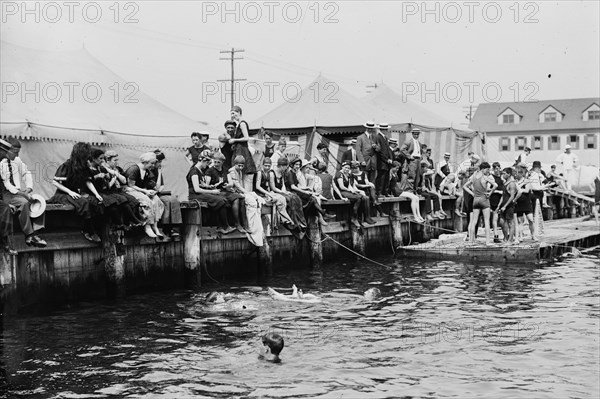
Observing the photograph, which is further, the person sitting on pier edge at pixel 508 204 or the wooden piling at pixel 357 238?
the wooden piling at pixel 357 238

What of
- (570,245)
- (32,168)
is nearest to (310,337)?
(32,168)

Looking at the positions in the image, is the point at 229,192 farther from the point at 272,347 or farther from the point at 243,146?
the point at 272,347

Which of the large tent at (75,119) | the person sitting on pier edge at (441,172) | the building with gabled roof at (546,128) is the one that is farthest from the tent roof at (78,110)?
the building with gabled roof at (546,128)

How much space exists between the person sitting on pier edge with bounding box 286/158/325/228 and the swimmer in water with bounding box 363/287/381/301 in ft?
13.4

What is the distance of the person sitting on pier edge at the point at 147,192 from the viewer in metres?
15.6

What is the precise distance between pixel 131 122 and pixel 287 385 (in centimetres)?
1501

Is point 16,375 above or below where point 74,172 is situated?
below

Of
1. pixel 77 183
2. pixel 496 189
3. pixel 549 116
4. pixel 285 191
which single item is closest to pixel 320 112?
pixel 496 189

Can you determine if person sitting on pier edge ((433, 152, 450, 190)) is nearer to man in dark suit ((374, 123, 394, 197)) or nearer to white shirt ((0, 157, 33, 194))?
man in dark suit ((374, 123, 394, 197))

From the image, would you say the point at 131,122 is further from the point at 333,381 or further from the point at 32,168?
the point at 333,381

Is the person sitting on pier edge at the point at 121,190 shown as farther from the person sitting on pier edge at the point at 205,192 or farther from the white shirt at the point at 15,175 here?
the person sitting on pier edge at the point at 205,192

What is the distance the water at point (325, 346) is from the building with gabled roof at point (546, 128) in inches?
2666

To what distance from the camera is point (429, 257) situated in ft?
74.7

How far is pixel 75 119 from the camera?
21953 millimetres
